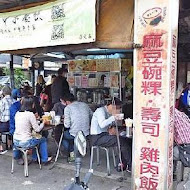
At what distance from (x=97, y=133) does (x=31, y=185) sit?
146cm

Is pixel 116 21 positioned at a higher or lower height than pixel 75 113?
higher

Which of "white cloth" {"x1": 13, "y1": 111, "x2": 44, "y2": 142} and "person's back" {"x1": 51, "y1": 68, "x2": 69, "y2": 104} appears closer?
"white cloth" {"x1": 13, "y1": 111, "x2": 44, "y2": 142}

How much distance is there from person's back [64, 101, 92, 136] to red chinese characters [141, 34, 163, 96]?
2079 millimetres

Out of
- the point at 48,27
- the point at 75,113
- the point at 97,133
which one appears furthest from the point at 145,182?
the point at 48,27

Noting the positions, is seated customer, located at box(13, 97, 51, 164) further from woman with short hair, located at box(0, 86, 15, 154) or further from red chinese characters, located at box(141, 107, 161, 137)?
red chinese characters, located at box(141, 107, 161, 137)

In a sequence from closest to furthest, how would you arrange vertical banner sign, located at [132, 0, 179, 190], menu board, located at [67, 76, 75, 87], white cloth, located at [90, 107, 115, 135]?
vertical banner sign, located at [132, 0, 179, 190] < white cloth, located at [90, 107, 115, 135] < menu board, located at [67, 76, 75, 87]

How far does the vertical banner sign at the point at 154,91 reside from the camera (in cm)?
384

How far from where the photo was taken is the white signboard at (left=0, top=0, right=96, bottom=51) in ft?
14.0

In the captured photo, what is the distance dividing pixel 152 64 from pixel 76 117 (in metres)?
2.35

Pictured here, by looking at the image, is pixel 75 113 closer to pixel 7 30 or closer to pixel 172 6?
pixel 7 30

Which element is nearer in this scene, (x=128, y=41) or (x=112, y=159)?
(x=128, y=41)

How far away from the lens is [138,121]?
162 inches

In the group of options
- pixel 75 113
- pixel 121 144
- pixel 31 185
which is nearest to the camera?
pixel 31 185

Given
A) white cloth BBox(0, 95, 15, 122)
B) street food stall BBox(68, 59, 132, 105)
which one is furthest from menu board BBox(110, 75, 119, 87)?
white cloth BBox(0, 95, 15, 122)
